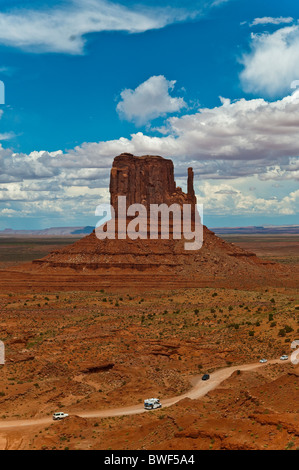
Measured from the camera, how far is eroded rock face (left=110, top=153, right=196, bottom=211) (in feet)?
379

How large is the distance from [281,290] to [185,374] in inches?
1829

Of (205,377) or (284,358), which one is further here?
(284,358)

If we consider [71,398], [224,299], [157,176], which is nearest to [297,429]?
[71,398]

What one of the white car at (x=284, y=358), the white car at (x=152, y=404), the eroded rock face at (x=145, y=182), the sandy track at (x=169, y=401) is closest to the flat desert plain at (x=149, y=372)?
the sandy track at (x=169, y=401)

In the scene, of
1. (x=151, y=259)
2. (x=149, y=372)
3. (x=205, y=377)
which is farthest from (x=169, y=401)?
(x=151, y=259)

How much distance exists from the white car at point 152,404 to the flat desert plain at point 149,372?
31.1 inches

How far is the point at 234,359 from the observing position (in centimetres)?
4766

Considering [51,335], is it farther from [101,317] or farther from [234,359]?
[234,359]

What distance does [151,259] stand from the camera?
10181 centimetres

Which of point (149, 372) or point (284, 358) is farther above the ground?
point (284, 358)

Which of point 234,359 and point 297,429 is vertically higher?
point 297,429

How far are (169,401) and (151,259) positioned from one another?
64.7 metres

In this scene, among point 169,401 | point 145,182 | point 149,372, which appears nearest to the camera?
point 169,401

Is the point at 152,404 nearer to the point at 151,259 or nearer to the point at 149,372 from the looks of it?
the point at 149,372
